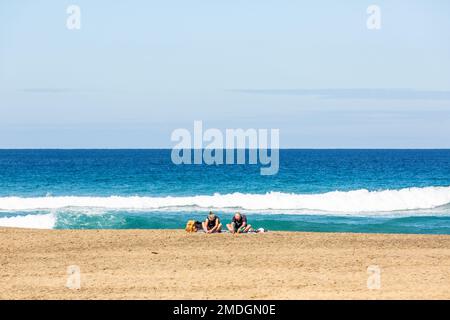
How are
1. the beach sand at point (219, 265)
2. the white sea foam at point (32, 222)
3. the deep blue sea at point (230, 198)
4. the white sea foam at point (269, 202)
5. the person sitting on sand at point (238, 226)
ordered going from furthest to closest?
the white sea foam at point (269, 202), the deep blue sea at point (230, 198), the white sea foam at point (32, 222), the person sitting on sand at point (238, 226), the beach sand at point (219, 265)

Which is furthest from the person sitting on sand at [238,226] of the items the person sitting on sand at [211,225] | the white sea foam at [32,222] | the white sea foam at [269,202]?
the white sea foam at [269,202]

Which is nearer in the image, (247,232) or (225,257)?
(225,257)

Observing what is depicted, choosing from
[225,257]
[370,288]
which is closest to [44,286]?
[225,257]

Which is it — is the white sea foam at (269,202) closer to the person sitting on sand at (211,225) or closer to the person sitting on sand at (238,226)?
the person sitting on sand at (238,226)

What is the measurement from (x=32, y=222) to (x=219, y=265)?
47.9 feet

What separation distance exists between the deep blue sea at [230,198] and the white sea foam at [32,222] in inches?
1.5

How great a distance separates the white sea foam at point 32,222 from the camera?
89.7 feet

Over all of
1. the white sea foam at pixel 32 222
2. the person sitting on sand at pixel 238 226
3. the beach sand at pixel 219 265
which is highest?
the white sea foam at pixel 32 222

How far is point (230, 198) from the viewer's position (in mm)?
41344

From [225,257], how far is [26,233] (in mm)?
7151

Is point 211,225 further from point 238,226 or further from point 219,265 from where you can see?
point 219,265

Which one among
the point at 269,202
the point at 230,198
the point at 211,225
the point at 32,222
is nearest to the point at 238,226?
the point at 211,225
